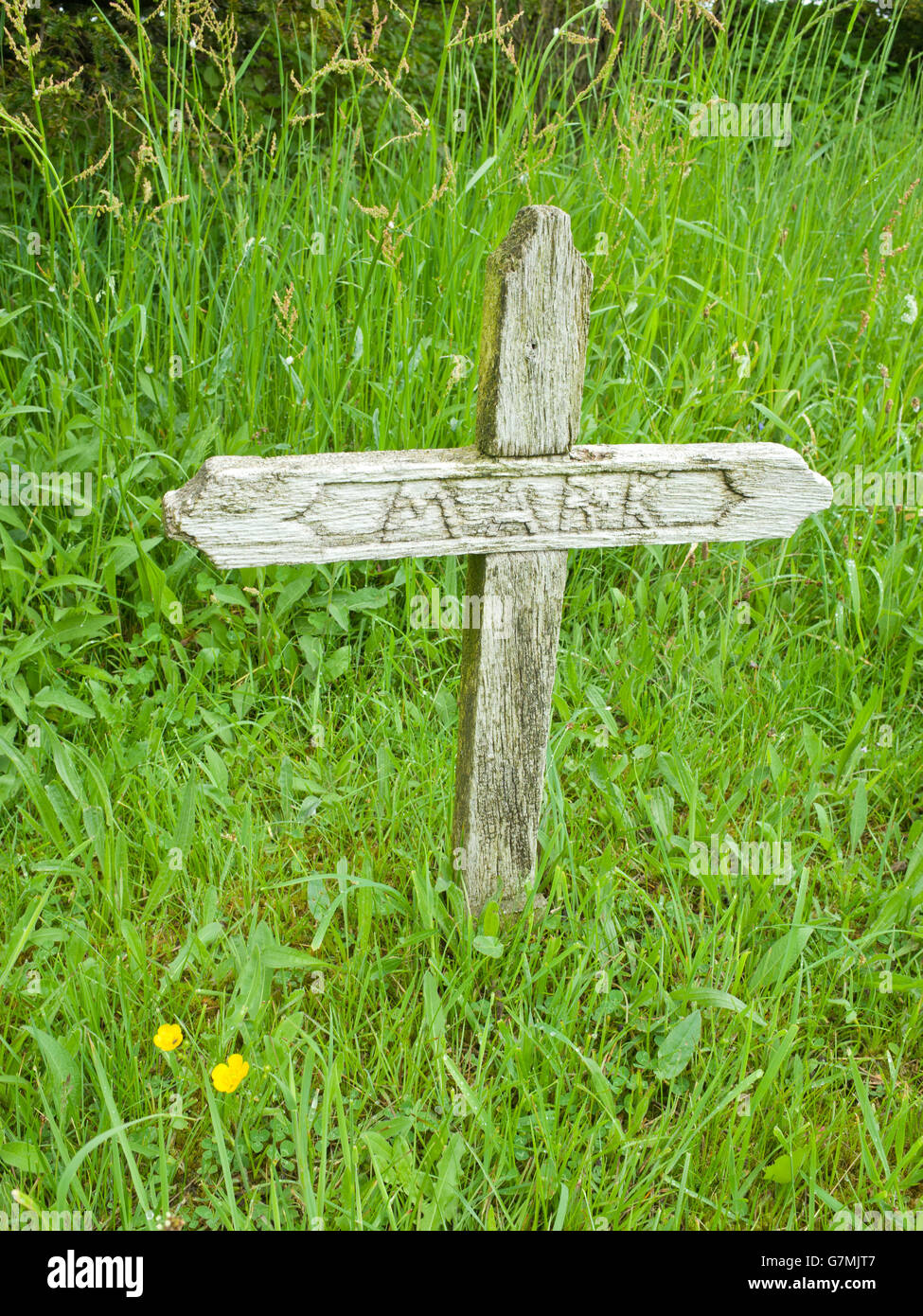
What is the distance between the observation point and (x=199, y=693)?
2.38 metres

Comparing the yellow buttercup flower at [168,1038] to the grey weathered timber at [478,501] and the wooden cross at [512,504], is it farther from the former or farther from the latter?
the grey weathered timber at [478,501]

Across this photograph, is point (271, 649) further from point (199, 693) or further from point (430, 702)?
point (430, 702)

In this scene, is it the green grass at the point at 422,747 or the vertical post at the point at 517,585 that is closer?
the vertical post at the point at 517,585

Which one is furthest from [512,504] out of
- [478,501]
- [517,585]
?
[517,585]

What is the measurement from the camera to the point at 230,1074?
4.91ft

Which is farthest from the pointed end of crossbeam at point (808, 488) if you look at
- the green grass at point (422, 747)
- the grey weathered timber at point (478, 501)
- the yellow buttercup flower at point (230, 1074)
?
the yellow buttercup flower at point (230, 1074)

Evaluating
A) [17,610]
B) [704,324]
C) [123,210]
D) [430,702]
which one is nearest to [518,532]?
[430,702]

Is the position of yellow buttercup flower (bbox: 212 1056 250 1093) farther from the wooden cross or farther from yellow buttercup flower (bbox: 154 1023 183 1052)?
the wooden cross

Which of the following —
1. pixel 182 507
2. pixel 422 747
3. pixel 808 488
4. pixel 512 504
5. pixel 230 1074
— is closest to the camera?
pixel 182 507

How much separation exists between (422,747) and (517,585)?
26.4 inches

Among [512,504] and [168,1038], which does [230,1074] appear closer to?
[168,1038]

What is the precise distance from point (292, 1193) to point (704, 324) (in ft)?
8.60

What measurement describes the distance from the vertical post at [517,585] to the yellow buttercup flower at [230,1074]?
1.95 feet

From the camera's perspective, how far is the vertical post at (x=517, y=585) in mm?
1489
